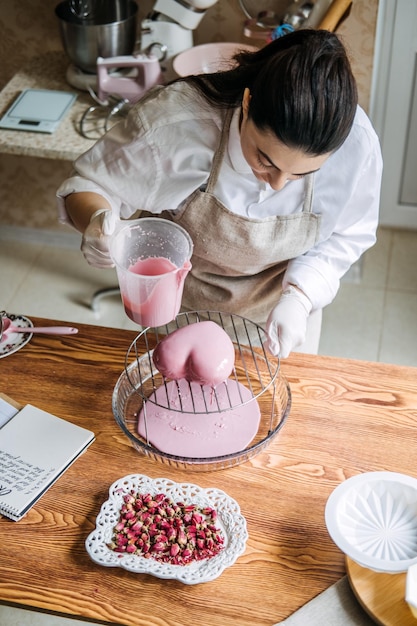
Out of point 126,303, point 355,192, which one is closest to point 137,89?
point 355,192

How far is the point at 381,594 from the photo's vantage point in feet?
3.95

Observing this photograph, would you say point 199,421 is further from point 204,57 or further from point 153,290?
point 204,57

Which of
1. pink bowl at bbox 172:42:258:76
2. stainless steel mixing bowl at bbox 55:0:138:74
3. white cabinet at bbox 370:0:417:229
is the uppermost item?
stainless steel mixing bowl at bbox 55:0:138:74

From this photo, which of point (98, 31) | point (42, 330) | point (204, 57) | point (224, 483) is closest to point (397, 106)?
point (204, 57)

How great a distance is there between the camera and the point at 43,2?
2.72 m

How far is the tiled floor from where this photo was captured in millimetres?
2963

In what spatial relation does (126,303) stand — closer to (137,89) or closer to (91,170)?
(91,170)

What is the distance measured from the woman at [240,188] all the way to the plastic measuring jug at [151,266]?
0.06 meters

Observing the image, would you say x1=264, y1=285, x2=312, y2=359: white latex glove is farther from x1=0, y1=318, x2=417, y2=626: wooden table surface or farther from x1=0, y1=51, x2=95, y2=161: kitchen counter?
x1=0, y1=51, x2=95, y2=161: kitchen counter

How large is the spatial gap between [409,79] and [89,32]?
4.07 feet

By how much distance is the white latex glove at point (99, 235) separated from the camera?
1459 mm

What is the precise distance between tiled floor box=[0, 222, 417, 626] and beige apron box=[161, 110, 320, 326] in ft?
3.73

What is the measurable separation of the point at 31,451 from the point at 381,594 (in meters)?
0.69

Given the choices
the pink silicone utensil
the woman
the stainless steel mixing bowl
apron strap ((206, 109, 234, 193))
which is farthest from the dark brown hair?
the stainless steel mixing bowl
